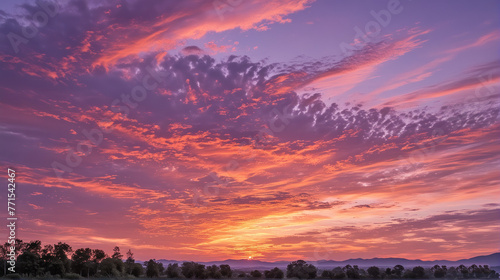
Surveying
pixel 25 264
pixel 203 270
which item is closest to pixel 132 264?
pixel 203 270

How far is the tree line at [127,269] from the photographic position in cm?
8394

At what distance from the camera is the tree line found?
275 ft

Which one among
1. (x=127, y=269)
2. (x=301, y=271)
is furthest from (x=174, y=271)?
(x=301, y=271)

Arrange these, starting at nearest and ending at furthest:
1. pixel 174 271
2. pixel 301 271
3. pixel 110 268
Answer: pixel 110 268 → pixel 174 271 → pixel 301 271

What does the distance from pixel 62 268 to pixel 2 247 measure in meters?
12.6

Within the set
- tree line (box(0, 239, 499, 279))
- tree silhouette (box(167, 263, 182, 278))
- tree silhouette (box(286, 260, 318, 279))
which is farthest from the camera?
tree silhouette (box(286, 260, 318, 279))

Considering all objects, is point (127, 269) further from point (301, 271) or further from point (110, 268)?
point (301, 271)

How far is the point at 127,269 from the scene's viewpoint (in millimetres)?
98250

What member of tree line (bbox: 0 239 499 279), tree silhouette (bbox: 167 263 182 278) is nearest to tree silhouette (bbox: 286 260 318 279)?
tree line (bbox: 0 239 499 279)

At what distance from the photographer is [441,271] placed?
11788 centimetres

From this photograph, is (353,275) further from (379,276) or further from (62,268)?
(62,268)

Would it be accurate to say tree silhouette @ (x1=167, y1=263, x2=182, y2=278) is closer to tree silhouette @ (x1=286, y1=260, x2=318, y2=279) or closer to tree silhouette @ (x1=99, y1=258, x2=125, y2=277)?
tree silhouette @ (x1=99, y1=258, x2=125, y2=277)

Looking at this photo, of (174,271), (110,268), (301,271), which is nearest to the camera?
(110,268)

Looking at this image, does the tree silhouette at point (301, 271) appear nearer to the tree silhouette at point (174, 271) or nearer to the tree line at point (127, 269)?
the tree line at point (127, 269)
